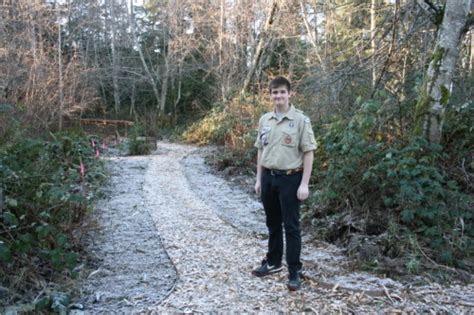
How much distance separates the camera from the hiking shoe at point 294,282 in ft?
11.1

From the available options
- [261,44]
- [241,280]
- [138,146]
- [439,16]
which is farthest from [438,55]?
[261,44]

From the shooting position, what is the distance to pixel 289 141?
3.30 metres

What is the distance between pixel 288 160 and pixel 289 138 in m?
0.17

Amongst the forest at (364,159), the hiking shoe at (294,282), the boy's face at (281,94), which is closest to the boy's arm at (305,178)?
the boy's face at (281,94)

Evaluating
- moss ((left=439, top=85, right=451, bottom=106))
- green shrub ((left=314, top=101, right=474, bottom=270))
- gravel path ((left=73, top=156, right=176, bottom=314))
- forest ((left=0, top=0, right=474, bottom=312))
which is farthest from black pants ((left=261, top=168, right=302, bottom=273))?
moss ((left=439, top=85, right=451, bottom=106))

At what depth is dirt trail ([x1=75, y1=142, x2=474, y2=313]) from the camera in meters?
3.17

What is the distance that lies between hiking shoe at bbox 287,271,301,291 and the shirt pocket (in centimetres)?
107

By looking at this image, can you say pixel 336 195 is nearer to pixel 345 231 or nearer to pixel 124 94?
pixel 345 231

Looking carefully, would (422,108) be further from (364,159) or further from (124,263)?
(124,263)

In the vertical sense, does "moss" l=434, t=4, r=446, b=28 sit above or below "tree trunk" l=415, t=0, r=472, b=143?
above

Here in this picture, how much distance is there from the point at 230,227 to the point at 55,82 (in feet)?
26.6

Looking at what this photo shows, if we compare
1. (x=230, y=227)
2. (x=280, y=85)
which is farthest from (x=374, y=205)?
Answer: (x=280, y=85)

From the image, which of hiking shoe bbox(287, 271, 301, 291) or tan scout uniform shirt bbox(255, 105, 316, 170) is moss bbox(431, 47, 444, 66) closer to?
tan scout uniform shirt bbox(255, 105, 316, 170)

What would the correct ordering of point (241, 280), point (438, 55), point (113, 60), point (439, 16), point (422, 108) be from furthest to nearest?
point (113, 60), point (439, 16), point (422, 108), point (438, 55), point (241, 280)
